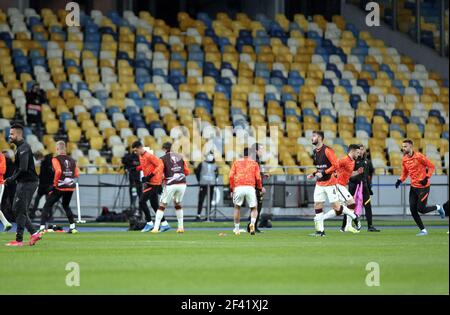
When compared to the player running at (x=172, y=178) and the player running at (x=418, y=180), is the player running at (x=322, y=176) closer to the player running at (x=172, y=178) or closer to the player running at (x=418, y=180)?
the player running at (x=418, y=180)

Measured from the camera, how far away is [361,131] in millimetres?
42438

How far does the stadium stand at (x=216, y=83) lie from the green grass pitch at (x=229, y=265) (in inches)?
590

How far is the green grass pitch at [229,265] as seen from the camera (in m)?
13.6

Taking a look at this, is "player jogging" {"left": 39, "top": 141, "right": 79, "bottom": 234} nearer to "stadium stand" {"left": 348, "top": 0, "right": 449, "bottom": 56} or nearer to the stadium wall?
"stadium stand" {"left": 348, "top": 0, "right": 449, "bottom": 56}

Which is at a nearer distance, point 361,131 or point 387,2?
point 361,131

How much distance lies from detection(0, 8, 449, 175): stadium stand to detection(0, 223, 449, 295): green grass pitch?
1497cm

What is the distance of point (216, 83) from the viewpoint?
43.8 meters

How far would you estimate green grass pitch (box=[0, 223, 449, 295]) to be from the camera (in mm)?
13625

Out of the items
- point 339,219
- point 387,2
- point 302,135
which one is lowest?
point 339,219

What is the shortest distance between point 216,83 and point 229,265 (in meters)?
27.5

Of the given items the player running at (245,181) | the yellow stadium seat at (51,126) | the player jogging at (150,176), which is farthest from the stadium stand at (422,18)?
the player running at (245,181)
